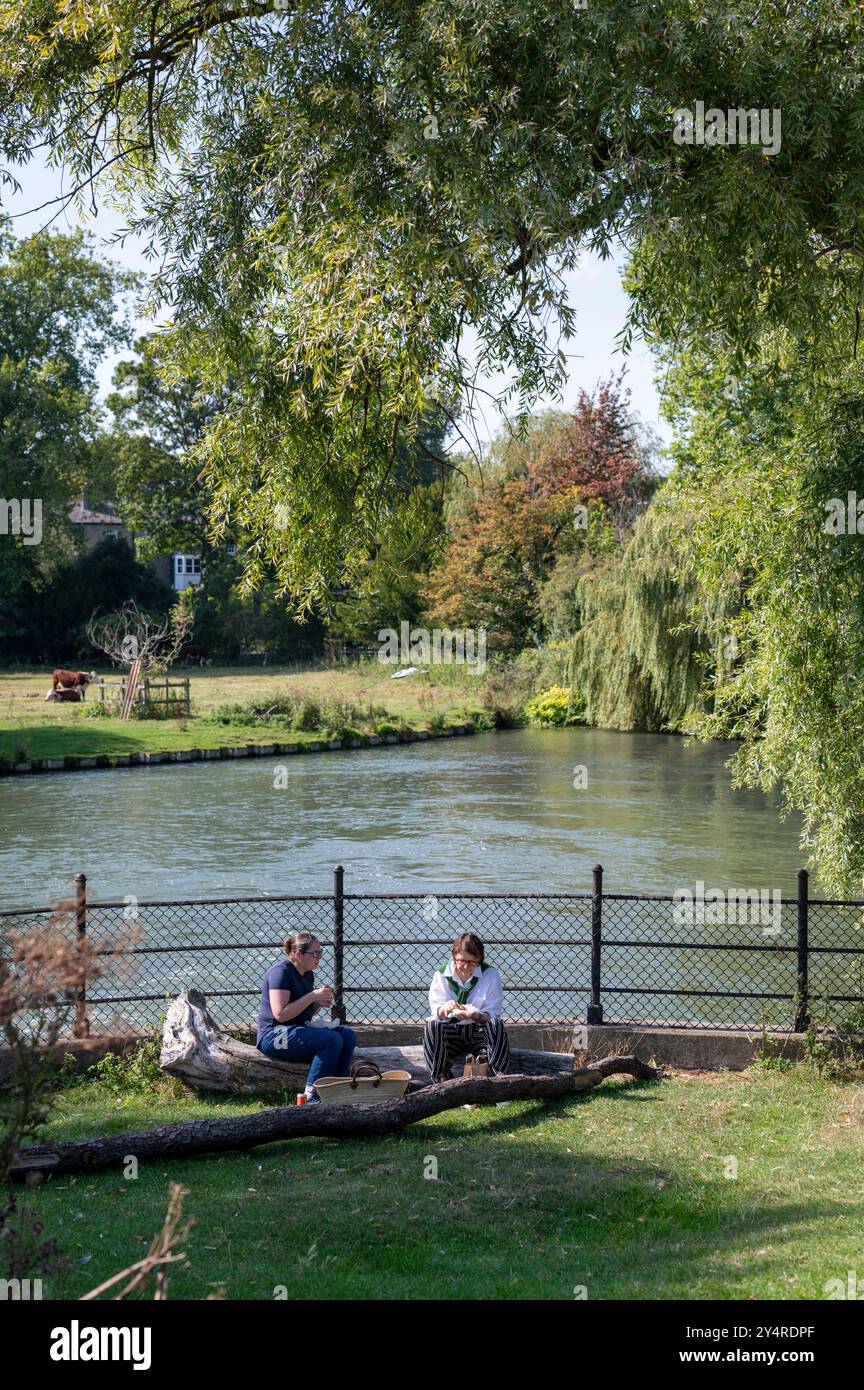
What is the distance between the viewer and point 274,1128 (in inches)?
315

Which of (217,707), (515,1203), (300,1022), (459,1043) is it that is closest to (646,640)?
(217,707)

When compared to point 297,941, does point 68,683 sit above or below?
above

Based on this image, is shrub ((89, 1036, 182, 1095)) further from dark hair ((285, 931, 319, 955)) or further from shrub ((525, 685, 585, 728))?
shrub ((525, 685, 585, 728))

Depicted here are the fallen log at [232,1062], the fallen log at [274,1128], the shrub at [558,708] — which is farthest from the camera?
A: the shrub at [558,708]

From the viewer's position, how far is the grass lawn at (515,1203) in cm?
587

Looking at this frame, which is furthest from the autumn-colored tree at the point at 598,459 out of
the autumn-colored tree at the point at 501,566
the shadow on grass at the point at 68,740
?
the shadow on grass at the point at 68,740

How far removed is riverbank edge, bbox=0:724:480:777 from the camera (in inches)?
1258

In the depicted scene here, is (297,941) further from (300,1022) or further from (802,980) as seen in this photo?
(802,980)

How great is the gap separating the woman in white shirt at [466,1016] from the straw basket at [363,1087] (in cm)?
47

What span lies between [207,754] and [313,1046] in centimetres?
2606

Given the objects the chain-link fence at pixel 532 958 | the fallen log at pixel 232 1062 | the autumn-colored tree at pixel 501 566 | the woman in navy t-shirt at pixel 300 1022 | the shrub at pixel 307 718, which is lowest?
the chain-link fence at pixel 532 958

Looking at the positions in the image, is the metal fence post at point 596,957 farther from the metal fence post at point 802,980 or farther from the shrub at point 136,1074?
the shrub at point 136,1074

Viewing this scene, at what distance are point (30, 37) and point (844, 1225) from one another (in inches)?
350
